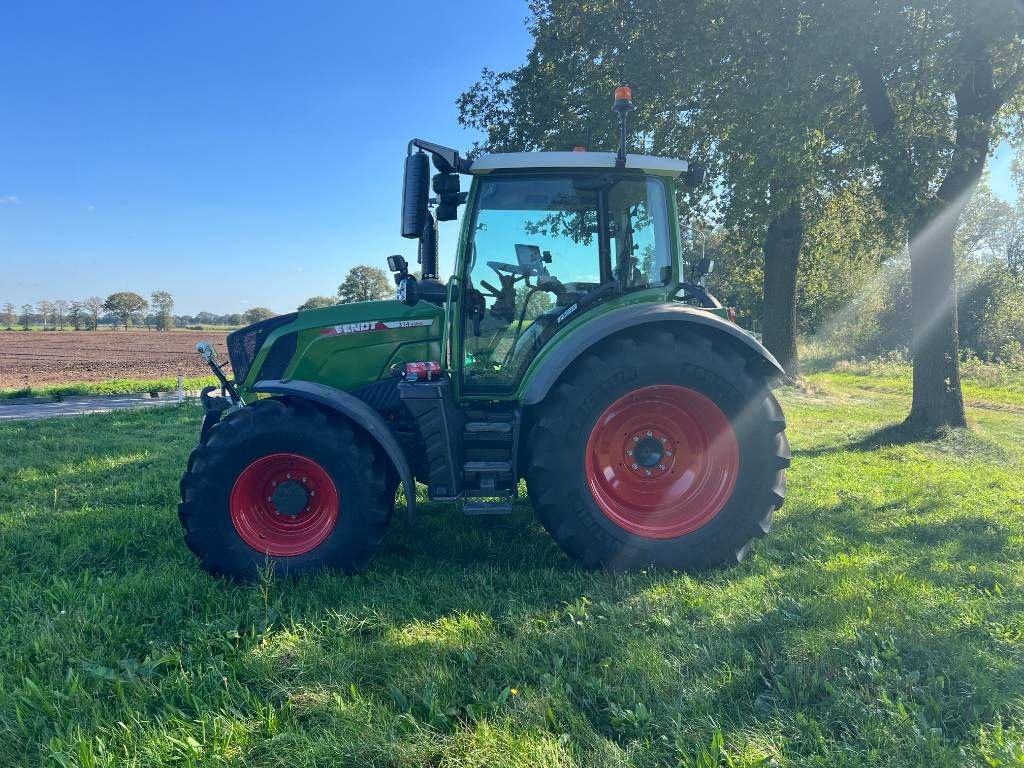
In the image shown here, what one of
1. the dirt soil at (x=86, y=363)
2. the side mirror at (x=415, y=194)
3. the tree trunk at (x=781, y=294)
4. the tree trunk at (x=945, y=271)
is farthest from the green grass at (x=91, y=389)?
the tree trunk at (x=945, y=271)

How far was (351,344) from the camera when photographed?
3549mm

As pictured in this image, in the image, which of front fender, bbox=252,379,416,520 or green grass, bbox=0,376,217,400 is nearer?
front fender, bbox=252,379,416,520

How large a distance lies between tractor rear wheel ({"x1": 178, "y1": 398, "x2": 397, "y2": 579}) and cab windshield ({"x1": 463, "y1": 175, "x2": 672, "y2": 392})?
86cm

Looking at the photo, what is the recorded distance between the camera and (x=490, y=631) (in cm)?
248

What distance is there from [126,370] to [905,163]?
1003 inches

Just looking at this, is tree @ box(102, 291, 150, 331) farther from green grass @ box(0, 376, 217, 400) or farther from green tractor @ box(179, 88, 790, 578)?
green tractor @ box(179, 88, 790, 578)

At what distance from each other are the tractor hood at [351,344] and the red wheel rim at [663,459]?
Answer: 1.21m

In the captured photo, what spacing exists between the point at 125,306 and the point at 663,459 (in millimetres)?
94014

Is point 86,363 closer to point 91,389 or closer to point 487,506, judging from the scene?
point 91,389

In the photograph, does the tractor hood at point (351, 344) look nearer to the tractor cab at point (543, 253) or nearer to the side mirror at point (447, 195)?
the tractor cab at point (543, 253)

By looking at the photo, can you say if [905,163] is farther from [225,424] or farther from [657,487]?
[225,424]

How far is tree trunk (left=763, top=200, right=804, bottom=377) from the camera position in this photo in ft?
41.6

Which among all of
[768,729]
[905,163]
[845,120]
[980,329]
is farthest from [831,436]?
[980,329]

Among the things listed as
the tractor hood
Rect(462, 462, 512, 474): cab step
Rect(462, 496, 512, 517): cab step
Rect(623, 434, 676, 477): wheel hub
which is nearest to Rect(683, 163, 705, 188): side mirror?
Rect(623, 434, 676, 477): wheel hub
